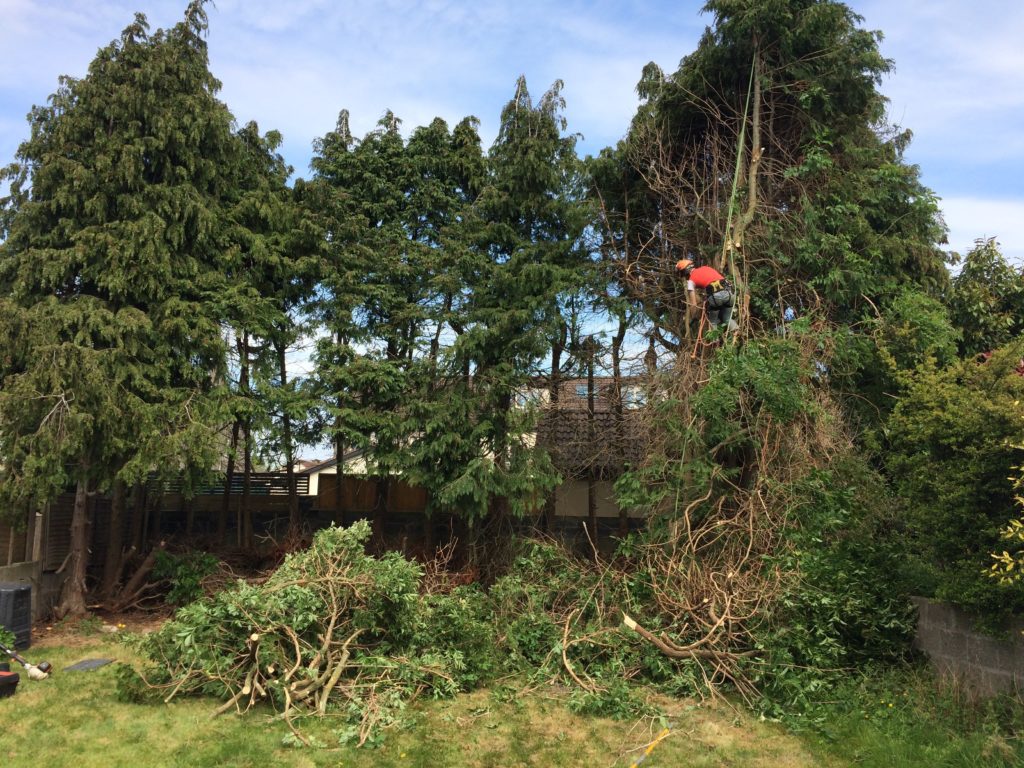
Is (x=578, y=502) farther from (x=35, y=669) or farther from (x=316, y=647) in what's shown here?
(x=35, y=669)

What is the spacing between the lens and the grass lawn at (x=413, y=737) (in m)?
4.73

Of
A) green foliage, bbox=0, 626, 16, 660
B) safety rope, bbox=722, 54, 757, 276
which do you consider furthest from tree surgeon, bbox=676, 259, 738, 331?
green foliage, bbox=0, 626, 16, 660

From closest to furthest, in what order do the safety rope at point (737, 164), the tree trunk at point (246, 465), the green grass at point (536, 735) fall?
1. the green grass at point (536, 735)
2. the safety rope at point (737, 164)
3. the tree trunk at point (246, 465)

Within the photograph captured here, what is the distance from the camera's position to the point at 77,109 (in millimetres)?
9359

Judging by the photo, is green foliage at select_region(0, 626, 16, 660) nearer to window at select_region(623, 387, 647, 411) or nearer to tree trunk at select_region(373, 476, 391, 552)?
tree trunk at select_region(373, 476, 391, 552)

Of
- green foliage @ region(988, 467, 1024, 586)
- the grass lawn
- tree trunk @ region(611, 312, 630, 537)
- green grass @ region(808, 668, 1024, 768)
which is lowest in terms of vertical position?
the grass lawn

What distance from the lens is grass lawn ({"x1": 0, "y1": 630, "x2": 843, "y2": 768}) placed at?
473 cm

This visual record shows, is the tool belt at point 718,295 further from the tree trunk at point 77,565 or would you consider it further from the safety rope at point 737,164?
the tree trunk at point 77,565

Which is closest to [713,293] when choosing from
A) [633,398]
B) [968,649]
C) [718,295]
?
[718,295]

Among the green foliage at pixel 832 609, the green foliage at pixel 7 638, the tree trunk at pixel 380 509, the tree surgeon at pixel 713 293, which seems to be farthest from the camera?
the tree trunk at pixel 380 509

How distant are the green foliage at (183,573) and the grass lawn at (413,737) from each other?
3473 millimetres

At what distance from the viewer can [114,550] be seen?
9.96 m

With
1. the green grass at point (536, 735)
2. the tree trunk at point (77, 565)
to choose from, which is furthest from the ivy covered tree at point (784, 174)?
the tree trunk at point (77, 565)

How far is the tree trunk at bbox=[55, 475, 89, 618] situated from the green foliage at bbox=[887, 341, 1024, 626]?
912 centimetres
